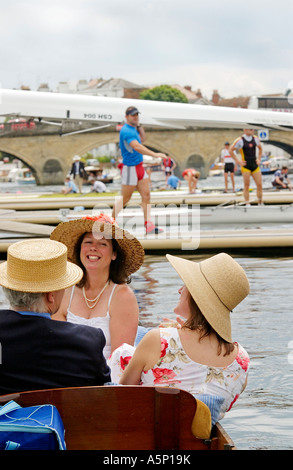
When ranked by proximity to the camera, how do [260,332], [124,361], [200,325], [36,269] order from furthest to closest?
[260,332] → [124,361] → [200,325] → [36,269]

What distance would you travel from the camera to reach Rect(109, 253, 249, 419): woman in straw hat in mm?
2998

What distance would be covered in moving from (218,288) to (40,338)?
2.36 feet

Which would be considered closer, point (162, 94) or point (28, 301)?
point (28, 301)

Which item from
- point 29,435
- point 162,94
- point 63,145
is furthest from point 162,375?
point 162,94

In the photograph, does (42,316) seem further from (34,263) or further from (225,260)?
(225,260)

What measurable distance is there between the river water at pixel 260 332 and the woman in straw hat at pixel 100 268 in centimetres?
29

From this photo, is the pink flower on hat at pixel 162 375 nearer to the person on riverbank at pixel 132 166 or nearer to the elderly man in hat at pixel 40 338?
the elderly man in hat at pixel 40 338

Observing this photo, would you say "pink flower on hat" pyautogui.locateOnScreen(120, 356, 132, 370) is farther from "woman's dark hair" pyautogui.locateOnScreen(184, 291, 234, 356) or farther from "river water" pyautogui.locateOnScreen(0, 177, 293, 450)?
"river water" pyautogui.locateOnScreen(0, 177, 293, 450)

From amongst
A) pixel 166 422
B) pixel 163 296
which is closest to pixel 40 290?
pixel 166 422

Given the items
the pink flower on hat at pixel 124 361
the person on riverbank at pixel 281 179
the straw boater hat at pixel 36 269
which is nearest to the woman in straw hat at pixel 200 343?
the pink flower on hat at pixel 124 361

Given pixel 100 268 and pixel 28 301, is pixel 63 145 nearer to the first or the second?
pixel 100 268

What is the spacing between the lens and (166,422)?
2500mm

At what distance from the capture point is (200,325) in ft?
9.85

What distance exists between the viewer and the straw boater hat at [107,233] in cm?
406
